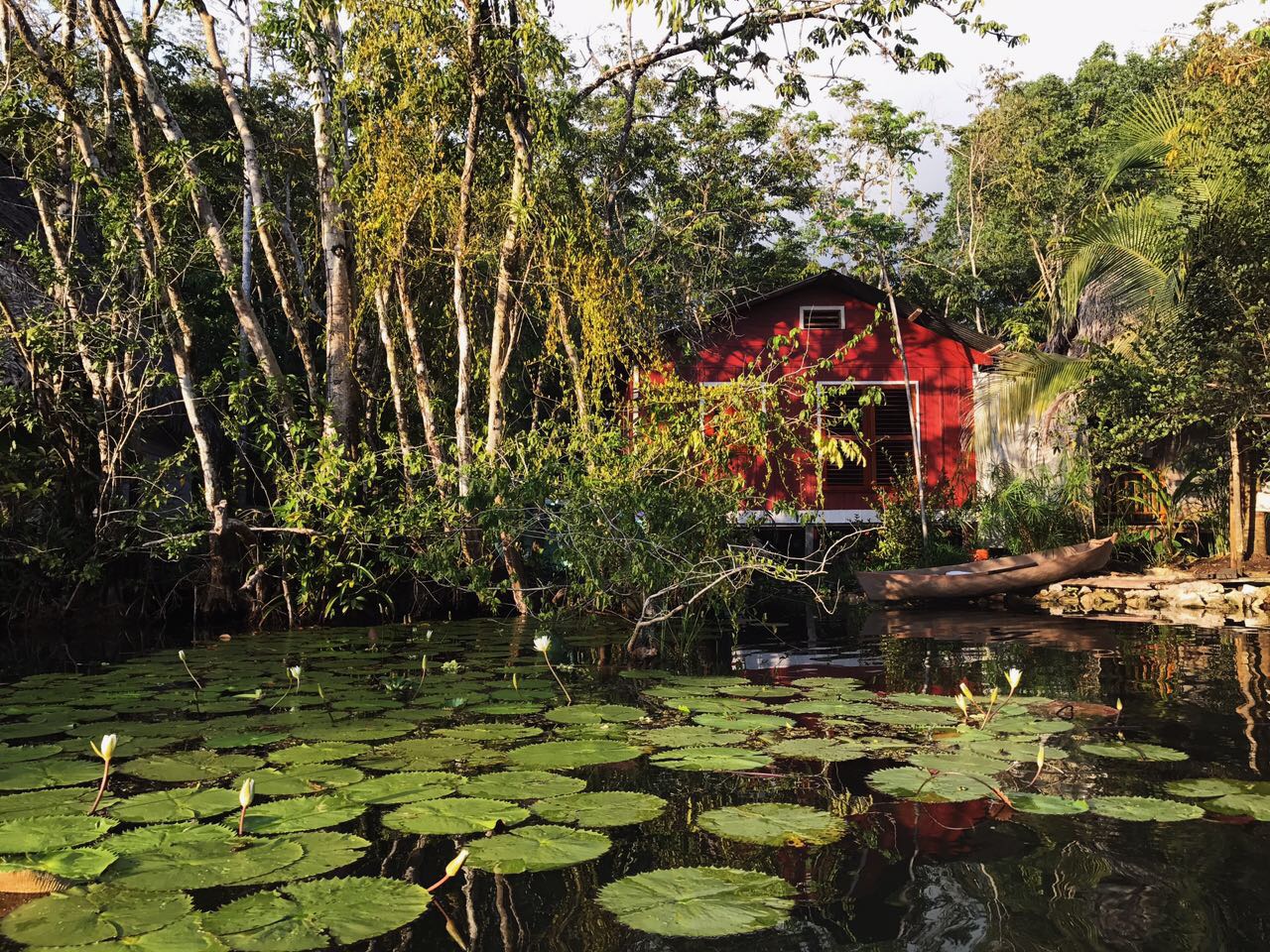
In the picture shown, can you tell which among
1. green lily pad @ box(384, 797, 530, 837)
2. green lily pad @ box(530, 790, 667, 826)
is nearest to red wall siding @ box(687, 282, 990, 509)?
green lily pad @ box(530, 790, 667, 826)

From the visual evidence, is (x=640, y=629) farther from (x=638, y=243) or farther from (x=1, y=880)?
A: (x=638, y=243)

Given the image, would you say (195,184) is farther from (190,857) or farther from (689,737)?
(190,857)

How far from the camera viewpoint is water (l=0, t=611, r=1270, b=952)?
2.70 m

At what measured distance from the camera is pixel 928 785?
12.9ft

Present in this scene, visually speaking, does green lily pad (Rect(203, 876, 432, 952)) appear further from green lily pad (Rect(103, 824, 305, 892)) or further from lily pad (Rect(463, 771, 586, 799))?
lily pad (Rect(463, 771, 586, 799))

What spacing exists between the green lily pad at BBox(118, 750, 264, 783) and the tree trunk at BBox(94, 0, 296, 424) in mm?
6618

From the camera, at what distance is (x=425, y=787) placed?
398cm

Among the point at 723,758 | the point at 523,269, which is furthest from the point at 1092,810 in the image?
the point at 523,269

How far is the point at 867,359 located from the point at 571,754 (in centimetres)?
1557

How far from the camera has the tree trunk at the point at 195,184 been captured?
399 inches

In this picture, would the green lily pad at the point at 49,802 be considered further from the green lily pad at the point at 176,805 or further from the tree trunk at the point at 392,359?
the tree trunk at the point at 392,359

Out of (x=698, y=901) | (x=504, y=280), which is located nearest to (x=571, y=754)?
(x=698, y=901)

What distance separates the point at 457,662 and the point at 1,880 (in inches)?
193

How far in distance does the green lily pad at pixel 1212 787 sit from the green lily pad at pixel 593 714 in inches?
110
